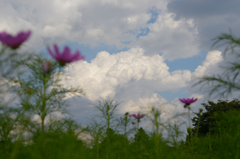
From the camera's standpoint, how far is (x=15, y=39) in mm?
2490

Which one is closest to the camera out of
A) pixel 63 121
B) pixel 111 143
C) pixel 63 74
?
pixel 63 74

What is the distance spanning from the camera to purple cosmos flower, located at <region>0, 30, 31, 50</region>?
249 centimetres

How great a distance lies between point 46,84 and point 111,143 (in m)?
2.83

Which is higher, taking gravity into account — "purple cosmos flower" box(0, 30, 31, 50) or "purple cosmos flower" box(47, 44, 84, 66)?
"purple cosmos flower" box(0, 30, 31, 50)

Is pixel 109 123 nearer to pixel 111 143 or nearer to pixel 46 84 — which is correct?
pixel 111 143

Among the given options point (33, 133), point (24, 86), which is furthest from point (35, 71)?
point (33, 133)

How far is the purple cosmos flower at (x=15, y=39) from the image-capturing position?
98.0 inches

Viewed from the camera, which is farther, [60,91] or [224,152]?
[60,91]

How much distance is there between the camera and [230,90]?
3.53 metres

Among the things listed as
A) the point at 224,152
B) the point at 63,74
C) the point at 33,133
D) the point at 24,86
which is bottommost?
the point at 224,152

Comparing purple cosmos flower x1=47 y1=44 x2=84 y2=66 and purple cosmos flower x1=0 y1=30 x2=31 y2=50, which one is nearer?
purple cosmos flower x1=0 y1=30 x2=31 y2=50

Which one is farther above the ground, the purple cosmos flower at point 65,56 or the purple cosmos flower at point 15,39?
the purple cosmos flower at point 15,39

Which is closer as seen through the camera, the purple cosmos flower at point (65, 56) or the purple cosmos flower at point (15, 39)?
the purple cosmos flower at point (15, 39)

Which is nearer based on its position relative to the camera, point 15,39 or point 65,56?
point 15,39
